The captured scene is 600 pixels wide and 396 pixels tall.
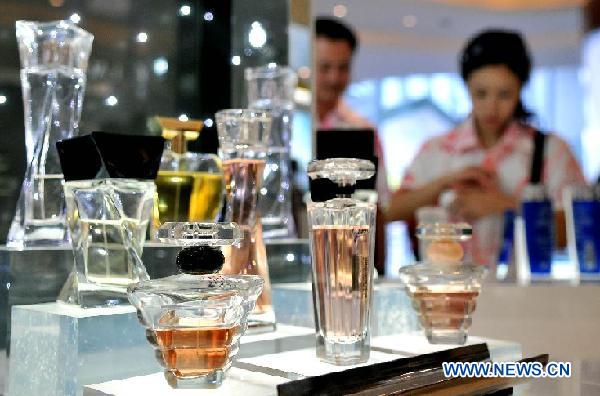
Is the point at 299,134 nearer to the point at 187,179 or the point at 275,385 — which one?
the point at 187,179

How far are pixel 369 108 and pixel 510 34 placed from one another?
0.60 m

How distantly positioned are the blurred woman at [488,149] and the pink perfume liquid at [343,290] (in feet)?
5.58

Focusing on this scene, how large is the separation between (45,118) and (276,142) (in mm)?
478

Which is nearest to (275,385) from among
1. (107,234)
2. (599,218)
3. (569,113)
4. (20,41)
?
(107,234)

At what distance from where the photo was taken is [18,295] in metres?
0.95

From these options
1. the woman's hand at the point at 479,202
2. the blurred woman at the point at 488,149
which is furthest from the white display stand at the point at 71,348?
the blurred woman at the point at 488,149

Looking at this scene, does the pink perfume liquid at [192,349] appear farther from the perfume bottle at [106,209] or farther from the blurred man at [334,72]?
the blurred man at [334,72]

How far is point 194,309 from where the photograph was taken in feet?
2.50

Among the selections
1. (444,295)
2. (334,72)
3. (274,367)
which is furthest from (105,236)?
(334,72)

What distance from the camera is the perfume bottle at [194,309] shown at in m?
0.76

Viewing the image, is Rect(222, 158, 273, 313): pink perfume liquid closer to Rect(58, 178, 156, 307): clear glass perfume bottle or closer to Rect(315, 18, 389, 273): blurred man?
Rect(58, 178, 156, 307): clear glass perfume bottle

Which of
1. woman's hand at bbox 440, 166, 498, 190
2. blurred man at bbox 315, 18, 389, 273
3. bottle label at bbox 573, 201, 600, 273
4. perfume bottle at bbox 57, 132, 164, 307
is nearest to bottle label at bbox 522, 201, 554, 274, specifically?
bottle label at bbox 573, 201, 600, 273

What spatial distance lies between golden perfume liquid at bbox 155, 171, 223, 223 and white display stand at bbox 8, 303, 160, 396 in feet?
0.64

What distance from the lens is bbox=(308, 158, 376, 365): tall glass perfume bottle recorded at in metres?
0.93
